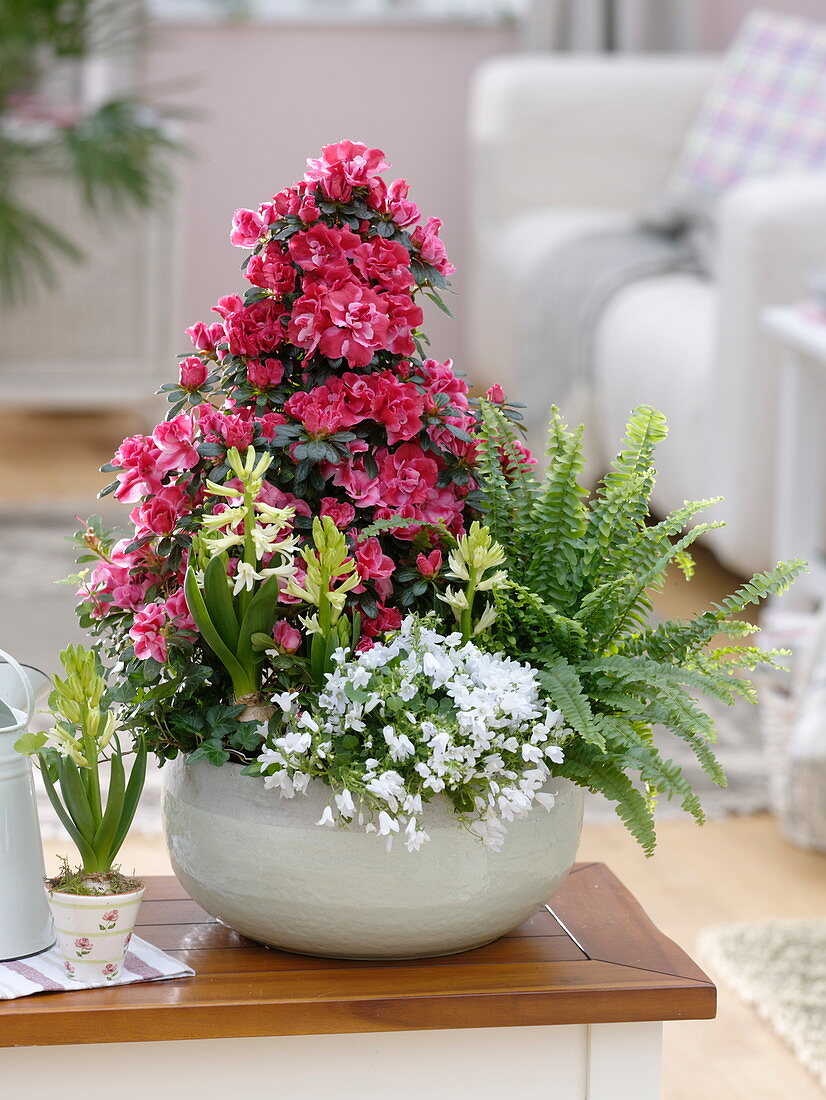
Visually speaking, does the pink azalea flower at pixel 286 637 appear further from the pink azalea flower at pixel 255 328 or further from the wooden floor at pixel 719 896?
the wooden floor at pixel 719 896

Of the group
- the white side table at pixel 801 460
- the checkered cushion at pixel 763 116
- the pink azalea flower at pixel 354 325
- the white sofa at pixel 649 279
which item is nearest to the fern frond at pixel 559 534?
the pink azalea flower at pixel 354 325

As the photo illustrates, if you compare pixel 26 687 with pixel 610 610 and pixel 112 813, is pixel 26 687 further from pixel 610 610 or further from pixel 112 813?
pixel 610 610

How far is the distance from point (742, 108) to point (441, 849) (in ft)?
10.2

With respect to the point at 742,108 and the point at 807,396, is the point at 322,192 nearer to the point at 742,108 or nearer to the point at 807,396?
the point at 807,396

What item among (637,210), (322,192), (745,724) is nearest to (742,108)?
(637,210)

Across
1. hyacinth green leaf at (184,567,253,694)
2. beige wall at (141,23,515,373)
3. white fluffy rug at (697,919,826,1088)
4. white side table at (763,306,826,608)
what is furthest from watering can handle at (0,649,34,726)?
beige wall at (141,23,515,373)

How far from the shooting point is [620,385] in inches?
118

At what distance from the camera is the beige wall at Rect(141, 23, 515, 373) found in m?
4.46

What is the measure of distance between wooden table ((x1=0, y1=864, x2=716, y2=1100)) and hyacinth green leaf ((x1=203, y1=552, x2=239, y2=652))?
0.56ft

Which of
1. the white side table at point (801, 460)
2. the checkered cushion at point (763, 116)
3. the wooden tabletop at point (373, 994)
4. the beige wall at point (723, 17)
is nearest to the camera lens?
the wooden tabletop at point (373, 994)

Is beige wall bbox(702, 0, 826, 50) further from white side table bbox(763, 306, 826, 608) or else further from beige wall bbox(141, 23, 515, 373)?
white side table bbox(763, 306, 826, 608)

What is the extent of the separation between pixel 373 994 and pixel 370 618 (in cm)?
19

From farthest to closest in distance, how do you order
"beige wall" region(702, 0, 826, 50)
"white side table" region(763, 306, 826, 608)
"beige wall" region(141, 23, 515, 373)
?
1. "beige wall" region(141, 23, 515, 373)
2. "beige wall" region(702, 0, 826, 50)
3. "white side table" region(763, 306, 826, 608)

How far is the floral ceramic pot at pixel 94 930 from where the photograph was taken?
73cm
